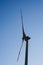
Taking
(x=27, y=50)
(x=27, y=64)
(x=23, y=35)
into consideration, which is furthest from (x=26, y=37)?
(x=27, y=64)

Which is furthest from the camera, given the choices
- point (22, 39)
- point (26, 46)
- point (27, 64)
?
point (22, 39)

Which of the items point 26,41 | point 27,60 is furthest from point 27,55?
point 26,41

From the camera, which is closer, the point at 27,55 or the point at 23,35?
the point at 27,55

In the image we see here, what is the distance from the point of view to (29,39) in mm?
55531

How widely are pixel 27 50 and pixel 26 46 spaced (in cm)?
171

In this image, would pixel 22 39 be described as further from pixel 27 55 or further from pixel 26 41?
pixel 27 55

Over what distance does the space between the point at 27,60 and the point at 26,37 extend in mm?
8914

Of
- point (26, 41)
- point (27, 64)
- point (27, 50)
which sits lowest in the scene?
point (27, 64)

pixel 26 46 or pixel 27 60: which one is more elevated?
pixel 26 46

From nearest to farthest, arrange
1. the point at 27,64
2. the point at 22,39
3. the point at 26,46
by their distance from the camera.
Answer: the point at 27,64 → the point at 26,46 → the point at 22,39

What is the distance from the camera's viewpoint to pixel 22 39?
55.3 metres

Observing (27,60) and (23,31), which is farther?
(23,31)

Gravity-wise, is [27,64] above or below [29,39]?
below

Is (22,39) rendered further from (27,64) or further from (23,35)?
(27,64)
